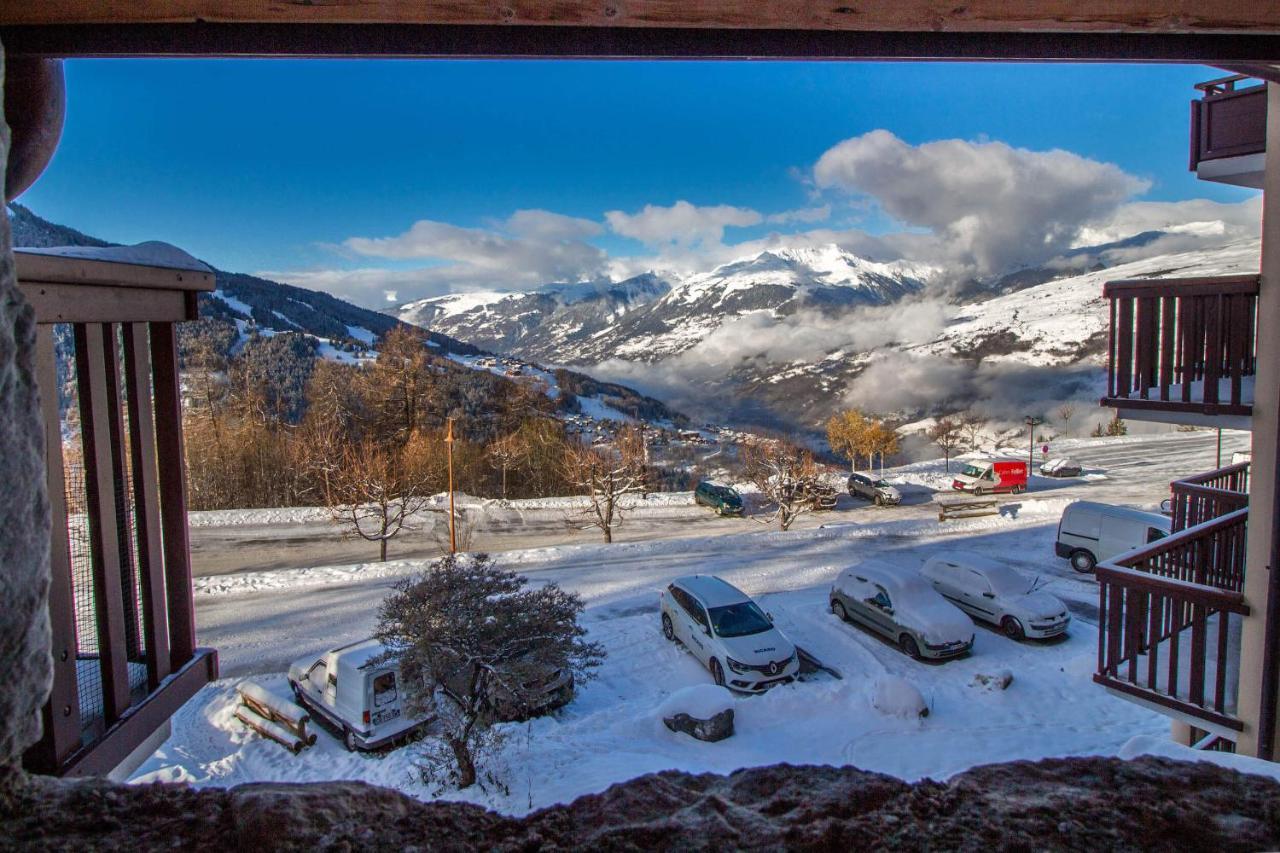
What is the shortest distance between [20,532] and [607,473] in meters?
21.7

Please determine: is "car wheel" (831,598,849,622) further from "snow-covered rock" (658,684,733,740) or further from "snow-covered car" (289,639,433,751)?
"snow-covered car" (289,639,433,751)

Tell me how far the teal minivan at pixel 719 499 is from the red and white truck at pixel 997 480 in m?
11.2

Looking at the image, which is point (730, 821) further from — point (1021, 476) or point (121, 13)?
point (1021, 476)

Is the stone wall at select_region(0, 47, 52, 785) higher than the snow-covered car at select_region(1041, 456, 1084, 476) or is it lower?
higher

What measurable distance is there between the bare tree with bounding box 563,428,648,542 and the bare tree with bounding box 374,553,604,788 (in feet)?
44.3

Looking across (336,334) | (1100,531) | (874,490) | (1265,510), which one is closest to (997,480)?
(874,490)

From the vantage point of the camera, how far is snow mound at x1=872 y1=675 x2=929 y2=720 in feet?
28.5

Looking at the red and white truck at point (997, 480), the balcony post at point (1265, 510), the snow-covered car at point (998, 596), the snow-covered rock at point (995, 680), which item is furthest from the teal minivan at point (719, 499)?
the balcony post at point (1265, 510)

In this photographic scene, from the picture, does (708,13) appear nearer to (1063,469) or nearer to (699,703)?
(699,703)

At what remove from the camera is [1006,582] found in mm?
12445

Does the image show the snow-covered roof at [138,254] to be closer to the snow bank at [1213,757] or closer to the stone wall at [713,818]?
the stone wall at [713,818]

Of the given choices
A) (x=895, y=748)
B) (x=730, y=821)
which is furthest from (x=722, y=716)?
(x=730, y=821)

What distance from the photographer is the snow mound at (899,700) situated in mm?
8680

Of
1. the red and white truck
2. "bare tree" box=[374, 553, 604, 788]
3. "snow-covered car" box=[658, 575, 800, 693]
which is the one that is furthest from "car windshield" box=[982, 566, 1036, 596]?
the red and white truck
